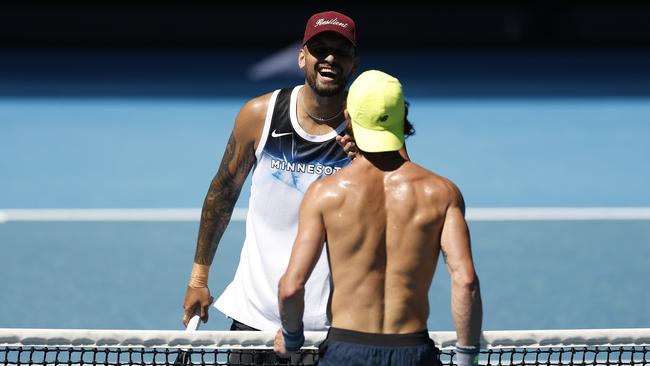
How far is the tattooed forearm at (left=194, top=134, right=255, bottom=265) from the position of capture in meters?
4.58

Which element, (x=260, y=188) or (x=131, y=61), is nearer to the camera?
(x=260, y=188)

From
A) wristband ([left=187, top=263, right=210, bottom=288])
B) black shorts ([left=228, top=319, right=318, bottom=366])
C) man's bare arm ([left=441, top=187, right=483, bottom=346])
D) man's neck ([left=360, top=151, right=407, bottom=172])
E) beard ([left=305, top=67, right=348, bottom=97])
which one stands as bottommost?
black shorts ([left=228, top=319, right=318, bottom=366])

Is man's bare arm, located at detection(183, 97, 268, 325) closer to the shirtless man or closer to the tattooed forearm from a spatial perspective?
the tattooed forearm

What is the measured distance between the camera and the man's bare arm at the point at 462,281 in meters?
3.36

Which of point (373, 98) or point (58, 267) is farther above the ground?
point (373, 98)

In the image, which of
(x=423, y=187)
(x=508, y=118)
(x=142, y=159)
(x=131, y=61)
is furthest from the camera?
(x=131, y=61)

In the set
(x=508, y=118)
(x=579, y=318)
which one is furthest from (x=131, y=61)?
(x=579, y=318)

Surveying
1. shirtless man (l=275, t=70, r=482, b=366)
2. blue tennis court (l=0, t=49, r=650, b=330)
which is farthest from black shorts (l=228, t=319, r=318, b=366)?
blue tennis court (l=0, t=49, r=650, b=330)

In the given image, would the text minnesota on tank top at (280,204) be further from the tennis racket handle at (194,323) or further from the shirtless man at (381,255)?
the shirtless man at (381,255)

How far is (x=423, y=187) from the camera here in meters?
3.47

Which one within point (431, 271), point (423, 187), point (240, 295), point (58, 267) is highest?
point (423, 187)

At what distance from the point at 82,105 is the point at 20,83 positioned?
1.37 m

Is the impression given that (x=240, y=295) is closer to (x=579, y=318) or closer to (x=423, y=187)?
(x=423, y=187)

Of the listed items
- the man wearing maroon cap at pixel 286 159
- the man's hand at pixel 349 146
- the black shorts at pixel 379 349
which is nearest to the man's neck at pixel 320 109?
the man wearing maroon cap at pixel 286 159
